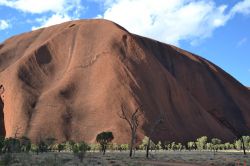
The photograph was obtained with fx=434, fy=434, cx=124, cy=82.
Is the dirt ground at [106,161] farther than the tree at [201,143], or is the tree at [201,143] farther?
the tree at [201,143]

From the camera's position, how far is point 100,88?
382 feet

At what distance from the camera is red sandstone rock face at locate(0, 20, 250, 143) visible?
107 metres

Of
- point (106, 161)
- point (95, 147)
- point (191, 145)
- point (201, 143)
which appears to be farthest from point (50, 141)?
point (106, 161)

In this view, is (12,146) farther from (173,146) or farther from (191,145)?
(191,145)

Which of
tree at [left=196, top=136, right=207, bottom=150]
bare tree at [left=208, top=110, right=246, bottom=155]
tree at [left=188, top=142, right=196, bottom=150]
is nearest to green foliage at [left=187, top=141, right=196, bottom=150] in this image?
tree at [left=188, top=142, right=196, bottom=150]

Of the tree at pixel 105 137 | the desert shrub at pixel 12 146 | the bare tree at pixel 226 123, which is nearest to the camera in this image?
the desert shrub at pixel 12 146

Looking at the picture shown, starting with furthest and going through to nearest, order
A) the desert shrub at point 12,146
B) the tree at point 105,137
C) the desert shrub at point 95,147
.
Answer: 1. the tree at point 105,137
2. the desert shrub at point 95,147
3. the desert shrub at point 12,146

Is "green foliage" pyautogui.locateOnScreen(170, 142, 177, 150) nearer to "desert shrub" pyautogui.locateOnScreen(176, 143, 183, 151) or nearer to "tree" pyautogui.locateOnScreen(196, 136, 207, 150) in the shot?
"desert shrub" pyautogui.locateOnScreen(176, 143, 183, 151)

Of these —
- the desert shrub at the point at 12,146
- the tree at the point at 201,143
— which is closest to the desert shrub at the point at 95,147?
the desert shrub at the point at 12,146

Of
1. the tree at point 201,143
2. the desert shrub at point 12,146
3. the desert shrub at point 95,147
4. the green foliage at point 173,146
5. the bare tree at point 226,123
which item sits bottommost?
the desert shrub at point 12,146

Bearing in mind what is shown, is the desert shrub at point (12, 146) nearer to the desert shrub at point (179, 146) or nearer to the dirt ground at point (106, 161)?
the dirt ground at point (106, 161)

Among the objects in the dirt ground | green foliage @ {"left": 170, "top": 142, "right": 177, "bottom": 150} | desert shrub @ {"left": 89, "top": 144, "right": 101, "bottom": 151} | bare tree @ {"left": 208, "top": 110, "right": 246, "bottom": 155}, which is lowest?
the dirt ground

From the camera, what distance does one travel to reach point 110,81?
116812 mm

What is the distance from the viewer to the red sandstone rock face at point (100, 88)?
107m
